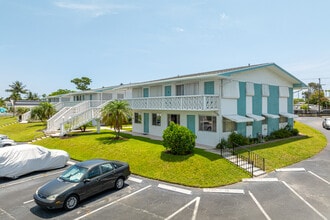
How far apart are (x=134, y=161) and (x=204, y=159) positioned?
5133 millimetres

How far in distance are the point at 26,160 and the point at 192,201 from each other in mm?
11212

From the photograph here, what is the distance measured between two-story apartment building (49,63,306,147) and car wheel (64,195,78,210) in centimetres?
1139

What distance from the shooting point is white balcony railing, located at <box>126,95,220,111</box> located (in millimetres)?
17250

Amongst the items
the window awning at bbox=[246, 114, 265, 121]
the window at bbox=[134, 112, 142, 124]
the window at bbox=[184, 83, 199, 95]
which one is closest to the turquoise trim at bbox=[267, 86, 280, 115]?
the window awning at bbox=[246, 114, 265, 121]

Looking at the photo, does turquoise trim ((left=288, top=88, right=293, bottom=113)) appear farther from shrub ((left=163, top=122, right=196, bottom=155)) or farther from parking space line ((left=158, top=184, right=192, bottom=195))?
parking space line ((left=158, top=184, right=192, bottom=195))

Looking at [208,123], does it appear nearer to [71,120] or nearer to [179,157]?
[179,157]

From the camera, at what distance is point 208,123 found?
61.5ft

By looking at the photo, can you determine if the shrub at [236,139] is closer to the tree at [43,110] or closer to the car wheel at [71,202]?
the car wheel at [71,202]

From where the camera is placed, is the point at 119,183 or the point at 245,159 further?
the point at 245,159

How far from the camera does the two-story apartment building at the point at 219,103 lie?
1798 cm

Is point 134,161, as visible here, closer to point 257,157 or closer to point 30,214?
point 30,214

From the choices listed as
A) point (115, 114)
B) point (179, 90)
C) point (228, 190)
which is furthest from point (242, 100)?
point (115, 114)

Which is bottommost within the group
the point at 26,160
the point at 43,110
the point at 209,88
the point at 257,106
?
the point at 26,160

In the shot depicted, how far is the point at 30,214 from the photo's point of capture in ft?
28.7
